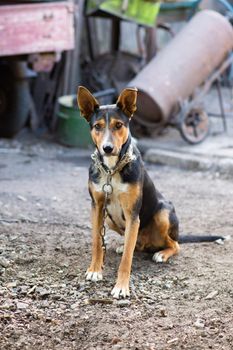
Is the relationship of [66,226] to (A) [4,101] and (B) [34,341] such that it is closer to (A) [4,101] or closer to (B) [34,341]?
(B) [34,341]

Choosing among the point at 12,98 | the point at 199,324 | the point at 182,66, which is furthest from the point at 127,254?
the point at 12,98

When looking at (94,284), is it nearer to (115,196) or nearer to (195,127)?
(115,196)

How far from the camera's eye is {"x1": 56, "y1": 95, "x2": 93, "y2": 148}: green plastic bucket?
9.46 metres

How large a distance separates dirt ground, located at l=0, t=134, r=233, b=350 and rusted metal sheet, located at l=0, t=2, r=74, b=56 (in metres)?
1.93

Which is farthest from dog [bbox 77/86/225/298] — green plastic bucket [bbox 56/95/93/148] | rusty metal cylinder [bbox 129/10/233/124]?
green plastic bucket [bbox 56/95/93/148]

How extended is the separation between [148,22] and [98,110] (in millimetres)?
6386

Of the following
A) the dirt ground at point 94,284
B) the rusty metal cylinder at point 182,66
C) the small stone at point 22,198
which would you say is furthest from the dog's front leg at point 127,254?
the rusty metal cylinder at point 182,66

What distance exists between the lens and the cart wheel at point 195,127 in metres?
9.12

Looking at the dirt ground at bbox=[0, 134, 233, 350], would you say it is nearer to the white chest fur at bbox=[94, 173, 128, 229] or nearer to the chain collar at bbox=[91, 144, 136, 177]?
the white chest fur at bbox=[94, 173, 128, 229]

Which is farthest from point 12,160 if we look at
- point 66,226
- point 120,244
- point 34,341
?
point 34,341

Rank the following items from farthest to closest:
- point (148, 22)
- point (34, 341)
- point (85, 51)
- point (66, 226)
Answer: point (85, 51), point (148, 22), point (66, 226), point (34, 341)

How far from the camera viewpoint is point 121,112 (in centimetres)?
416

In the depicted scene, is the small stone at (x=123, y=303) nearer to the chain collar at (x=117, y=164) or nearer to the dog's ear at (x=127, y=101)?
the chain collar at (x=117, y=164)

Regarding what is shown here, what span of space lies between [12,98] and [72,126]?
3.12 ft
